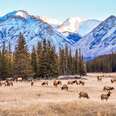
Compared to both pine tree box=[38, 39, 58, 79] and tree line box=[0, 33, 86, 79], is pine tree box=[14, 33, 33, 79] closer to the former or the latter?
tree line box=[0, 33, 86, 79]

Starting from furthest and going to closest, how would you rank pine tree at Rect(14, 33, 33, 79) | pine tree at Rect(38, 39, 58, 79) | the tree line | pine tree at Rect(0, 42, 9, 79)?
pine tree at Rect(0, 42, 9, 79) → pine tree at Rect(38, 39, 58, 79) → the tree line → pine tree at Rect(14, 33, 33, 79)

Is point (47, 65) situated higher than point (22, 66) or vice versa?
point (47, 65)

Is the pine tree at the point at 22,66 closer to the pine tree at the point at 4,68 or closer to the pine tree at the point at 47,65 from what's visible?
the pine tree at the point at 47,65

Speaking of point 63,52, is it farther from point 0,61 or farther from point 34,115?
point 34,115

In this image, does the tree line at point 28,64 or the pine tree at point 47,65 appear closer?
the tree line at point 28,64

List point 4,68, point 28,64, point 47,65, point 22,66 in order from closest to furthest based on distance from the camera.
Answer: point 22,66 → point 28,64 → point 47,65 → point 4,68

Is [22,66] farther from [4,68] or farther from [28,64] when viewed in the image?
[4,68]

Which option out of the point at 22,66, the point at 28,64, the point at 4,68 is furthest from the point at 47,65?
the point at 4,68

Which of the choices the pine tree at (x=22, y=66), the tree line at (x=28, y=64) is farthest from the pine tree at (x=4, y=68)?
the pine tree at (x=22, y=66)

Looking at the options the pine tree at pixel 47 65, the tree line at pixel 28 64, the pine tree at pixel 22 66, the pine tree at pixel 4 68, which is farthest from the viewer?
the pine tree at pixel 4 68

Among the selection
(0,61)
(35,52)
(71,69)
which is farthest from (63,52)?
(0,61)

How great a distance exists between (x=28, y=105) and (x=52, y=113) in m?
2.81

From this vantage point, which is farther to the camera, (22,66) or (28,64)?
(28,64)

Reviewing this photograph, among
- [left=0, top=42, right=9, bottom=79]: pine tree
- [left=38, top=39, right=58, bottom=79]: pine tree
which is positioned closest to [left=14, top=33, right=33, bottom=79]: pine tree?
[left=38, top=39, right=58, bottom=79]: pine tree
